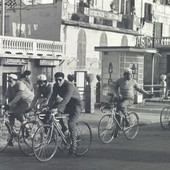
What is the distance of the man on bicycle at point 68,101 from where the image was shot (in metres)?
8.72

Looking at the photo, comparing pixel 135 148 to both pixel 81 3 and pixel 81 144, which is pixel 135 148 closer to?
pixel 81 144

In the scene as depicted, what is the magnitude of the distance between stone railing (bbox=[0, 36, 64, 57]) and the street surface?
38.2 ft

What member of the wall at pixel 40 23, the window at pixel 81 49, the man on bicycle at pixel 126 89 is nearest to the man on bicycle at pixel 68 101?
the man on bicycle at pixel 126 89

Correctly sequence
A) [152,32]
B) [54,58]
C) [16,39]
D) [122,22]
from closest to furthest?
[16,39] < [54,58] < [122,22] < [152,32]

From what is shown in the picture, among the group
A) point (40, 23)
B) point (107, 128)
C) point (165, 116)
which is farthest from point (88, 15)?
point (107, 128)

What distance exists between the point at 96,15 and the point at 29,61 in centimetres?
853

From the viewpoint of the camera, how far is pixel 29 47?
23656mm

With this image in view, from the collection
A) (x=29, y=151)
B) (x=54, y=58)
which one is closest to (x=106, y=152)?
(x=29, y=151)

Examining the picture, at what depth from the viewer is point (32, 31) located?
29.5 meters

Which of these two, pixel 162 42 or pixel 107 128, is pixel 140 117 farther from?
pixel 162 42

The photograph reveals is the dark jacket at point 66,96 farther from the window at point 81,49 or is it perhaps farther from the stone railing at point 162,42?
the stone railing at point 162,42

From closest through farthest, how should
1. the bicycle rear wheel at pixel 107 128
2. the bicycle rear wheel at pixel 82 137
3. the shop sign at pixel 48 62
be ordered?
the bicycle rear wheel at pixel 82 137 → the bicycle rear wheel at pixel 107 128 → the shop sign at pixel 48 62

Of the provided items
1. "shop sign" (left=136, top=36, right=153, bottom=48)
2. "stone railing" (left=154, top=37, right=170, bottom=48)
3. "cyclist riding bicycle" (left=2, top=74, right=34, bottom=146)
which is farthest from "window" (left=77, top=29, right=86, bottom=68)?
"cyclist riding bicycle" (left=2, top=74, right=34, bottom=146)

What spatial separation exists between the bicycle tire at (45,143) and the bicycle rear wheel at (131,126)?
10.2 feet
